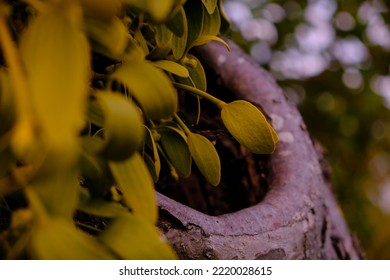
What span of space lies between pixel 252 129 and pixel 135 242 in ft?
0.52

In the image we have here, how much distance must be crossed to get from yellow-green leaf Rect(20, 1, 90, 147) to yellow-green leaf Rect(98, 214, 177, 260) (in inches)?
3.6

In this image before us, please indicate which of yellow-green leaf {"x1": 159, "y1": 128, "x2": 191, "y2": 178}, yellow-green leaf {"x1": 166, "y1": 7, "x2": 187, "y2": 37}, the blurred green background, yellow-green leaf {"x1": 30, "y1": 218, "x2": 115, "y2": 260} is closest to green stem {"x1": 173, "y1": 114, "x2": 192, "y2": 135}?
yellow-green leaf {"x1": 159, "y1": 128, "x2": 191, "y2": 178}

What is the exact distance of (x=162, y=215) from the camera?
1.69ft

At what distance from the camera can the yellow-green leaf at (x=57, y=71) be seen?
0.75 feet

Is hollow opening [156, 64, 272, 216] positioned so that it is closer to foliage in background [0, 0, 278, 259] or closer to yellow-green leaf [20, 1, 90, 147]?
foliage in background [0, 0, 278, 259]

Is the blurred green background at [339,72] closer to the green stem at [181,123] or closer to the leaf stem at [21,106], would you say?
the green stem at [181,123]

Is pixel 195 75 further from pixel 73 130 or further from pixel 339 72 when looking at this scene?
pixel 339 72

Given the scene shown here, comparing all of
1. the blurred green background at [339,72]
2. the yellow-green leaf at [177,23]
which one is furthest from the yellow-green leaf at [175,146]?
the blurred green background at [339,72]

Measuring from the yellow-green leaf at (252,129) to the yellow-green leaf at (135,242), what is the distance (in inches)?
5.6

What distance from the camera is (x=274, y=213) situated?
0.61m

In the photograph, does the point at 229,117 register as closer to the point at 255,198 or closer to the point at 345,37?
the point at 255,198

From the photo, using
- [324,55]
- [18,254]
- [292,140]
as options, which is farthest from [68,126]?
[324,55]

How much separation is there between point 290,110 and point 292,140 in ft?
0.19

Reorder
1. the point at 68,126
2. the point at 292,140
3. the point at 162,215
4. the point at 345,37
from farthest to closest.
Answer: the point at 345,37 → the point at 292,140 → the point at 162,215 → the point at 68,126
